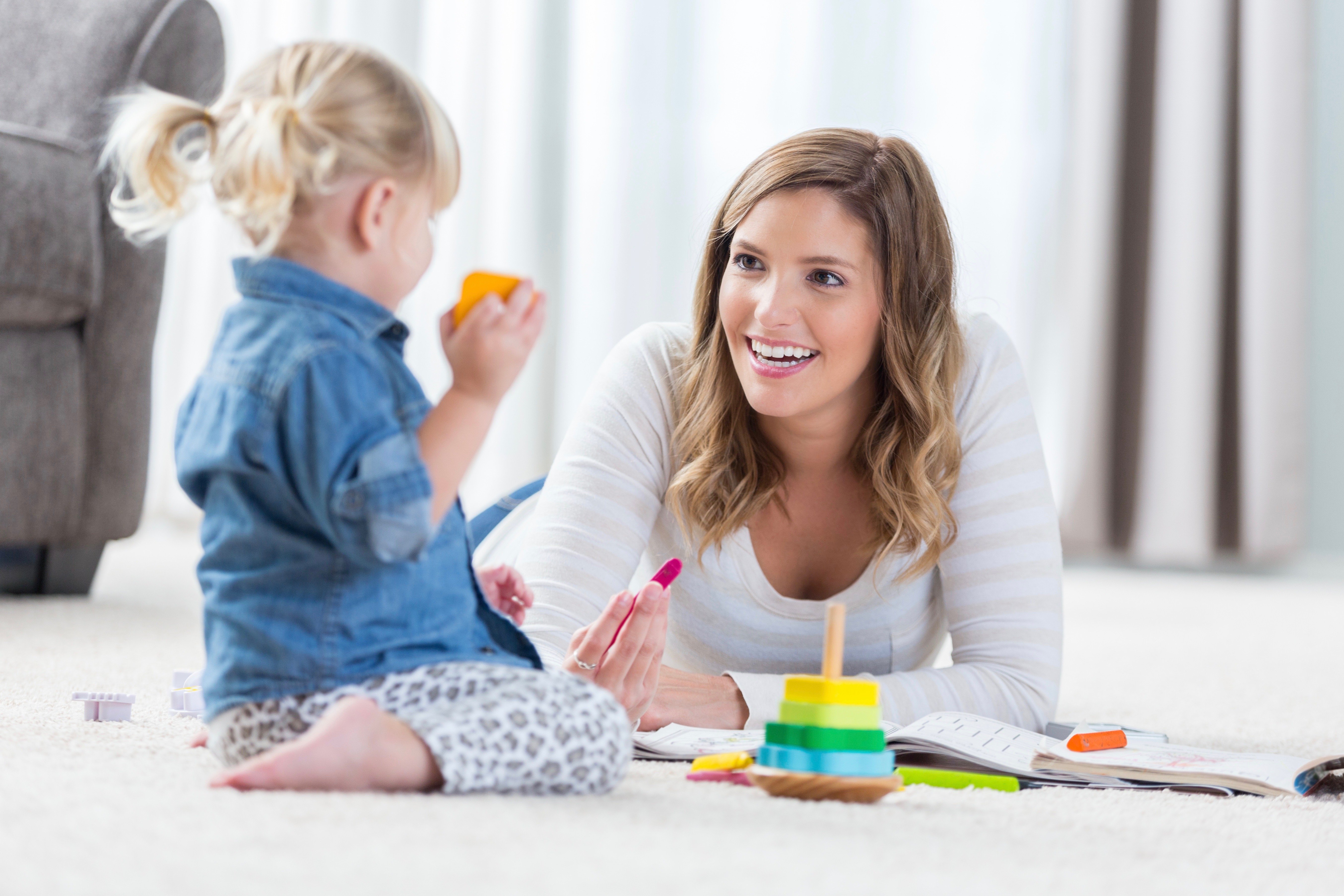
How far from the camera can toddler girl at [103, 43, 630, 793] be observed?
73 cm

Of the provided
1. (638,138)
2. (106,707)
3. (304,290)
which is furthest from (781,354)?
(638,138)

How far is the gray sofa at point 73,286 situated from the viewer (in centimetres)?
164

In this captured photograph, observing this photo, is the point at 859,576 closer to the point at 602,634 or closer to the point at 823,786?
the point at 602,634

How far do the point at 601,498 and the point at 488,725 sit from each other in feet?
1.61

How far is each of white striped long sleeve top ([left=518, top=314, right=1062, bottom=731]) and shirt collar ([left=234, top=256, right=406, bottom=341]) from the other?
17.1 inches

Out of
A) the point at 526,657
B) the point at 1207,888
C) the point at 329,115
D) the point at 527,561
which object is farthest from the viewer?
the point at 527,561

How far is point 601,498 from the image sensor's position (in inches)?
48.4

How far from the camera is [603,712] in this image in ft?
2.60

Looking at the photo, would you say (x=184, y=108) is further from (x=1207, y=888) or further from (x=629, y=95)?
(x=629, y=95)

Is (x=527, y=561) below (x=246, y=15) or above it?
below

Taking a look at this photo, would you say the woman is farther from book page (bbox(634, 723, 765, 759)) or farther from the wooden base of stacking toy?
the wooden base of stacking toy

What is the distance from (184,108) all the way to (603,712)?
1.46ft

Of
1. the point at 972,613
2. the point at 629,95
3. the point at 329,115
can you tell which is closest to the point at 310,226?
the point at 329,115

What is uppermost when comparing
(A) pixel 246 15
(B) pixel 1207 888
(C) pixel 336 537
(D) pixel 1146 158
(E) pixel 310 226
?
(A) pixel 246 15
